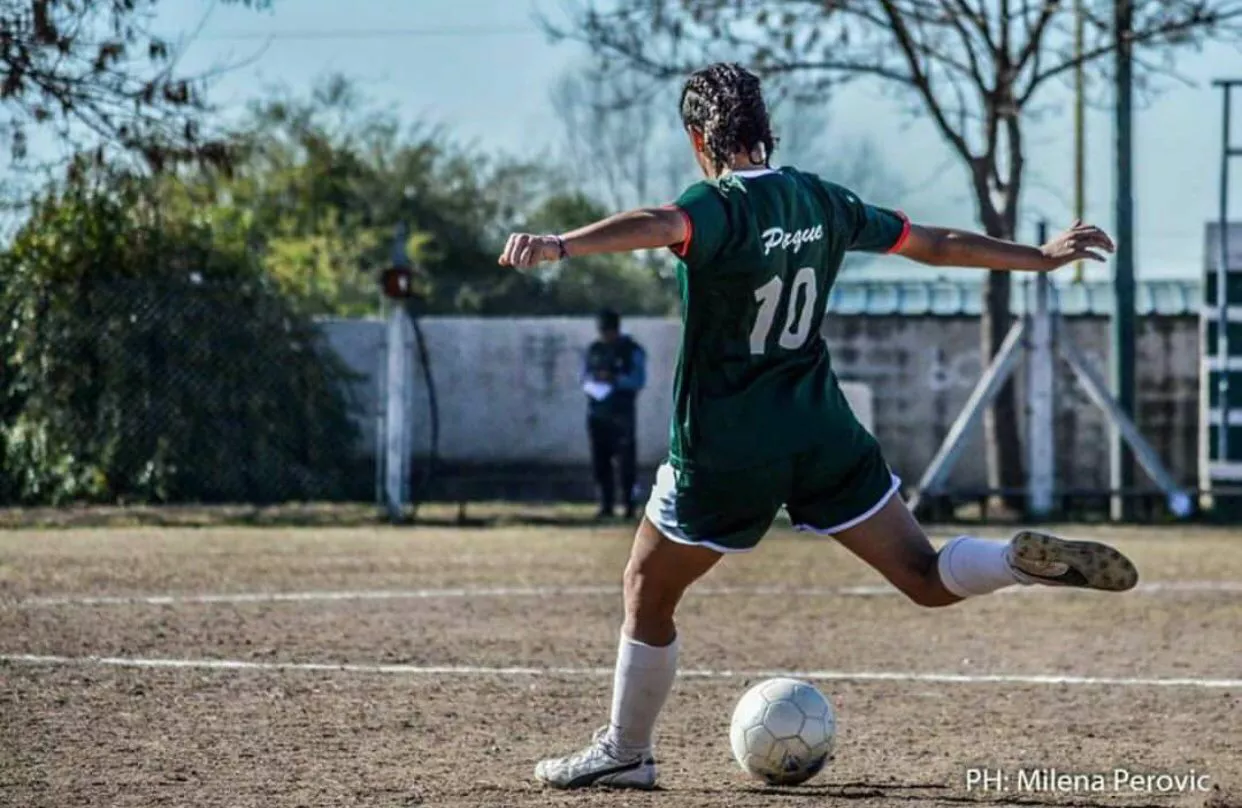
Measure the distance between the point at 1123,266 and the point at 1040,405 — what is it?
114 inches

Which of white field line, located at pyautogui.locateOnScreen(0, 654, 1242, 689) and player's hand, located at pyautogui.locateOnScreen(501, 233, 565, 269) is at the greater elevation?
player's hand, located at pyautogui.locateOnScreen(501, 233, 565, 269)

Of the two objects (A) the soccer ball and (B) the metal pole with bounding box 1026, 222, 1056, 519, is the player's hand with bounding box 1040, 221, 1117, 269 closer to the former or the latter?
(A) the soccer ball

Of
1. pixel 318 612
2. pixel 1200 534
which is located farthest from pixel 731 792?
pixel 1200 534

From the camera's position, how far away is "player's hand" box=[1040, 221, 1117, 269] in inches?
241

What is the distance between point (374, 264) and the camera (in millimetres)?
36531

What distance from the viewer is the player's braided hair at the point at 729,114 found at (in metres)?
5.66

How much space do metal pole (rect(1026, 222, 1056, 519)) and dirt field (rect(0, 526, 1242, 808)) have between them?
4884 millimetres

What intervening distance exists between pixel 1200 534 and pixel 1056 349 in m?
2.10

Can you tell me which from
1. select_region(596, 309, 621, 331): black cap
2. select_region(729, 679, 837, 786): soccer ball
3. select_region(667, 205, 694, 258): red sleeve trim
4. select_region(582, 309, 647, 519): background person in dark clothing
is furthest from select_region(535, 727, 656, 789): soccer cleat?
select_region(596, 309, 621, 331): black cap

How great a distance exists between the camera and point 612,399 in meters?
19.2

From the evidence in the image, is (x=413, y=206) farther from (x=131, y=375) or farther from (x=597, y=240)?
(x=597, y=240)

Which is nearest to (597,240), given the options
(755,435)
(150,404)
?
(755,435)

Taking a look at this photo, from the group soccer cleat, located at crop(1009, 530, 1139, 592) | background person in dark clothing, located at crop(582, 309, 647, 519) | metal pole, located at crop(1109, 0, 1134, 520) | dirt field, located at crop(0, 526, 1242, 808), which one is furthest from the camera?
metal pole, located at crop(1109, 0, 1134, 520)

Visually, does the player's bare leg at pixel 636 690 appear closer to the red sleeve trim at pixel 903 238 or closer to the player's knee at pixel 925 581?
the player's knee at pixel 925 581
